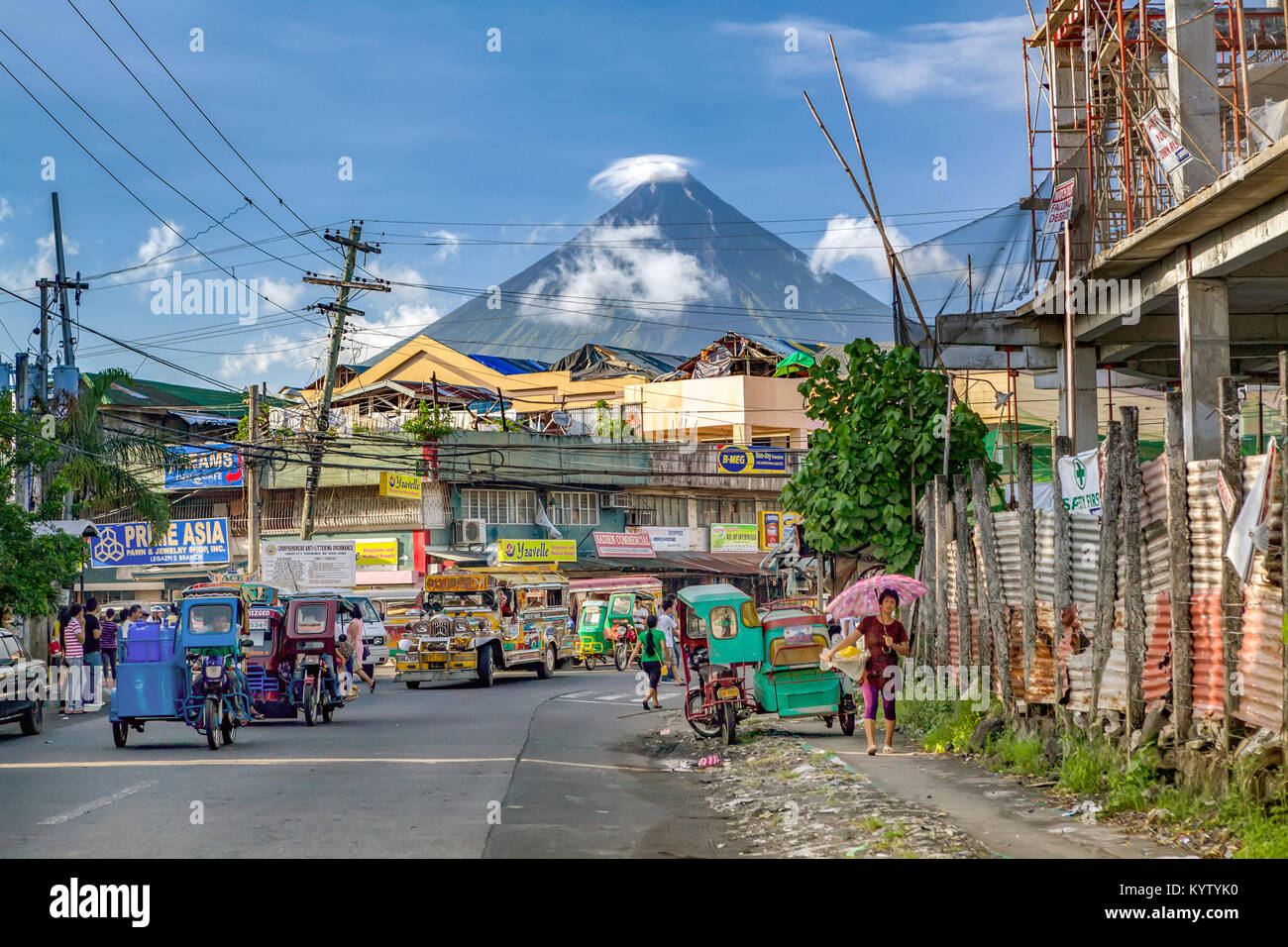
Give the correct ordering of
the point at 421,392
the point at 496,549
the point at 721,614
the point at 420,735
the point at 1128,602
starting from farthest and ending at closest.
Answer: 1. the point at 421,392
2. the point at 496,549
3. the point at 420,735
4. the point at 721,614
5. the point at 1128,602

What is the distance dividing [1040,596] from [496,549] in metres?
35.6

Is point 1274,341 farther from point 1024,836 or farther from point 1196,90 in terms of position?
point 1024,836

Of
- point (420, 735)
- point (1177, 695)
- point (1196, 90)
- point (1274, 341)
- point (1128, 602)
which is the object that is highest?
point (1196, 90)

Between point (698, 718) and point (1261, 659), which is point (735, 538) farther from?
point (1261, 659)

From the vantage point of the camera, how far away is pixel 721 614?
53.0 feet

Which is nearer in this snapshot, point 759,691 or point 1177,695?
point 1177,695

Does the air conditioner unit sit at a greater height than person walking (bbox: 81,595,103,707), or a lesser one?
greater

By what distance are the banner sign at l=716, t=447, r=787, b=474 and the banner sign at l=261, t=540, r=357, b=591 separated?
17.2 metres

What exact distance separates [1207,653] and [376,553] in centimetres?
4005

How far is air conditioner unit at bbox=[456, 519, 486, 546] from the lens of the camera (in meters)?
47.7

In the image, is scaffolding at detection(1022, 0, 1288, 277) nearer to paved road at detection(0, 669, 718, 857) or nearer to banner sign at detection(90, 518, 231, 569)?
paved road at detection(0, 669, 718, 857)

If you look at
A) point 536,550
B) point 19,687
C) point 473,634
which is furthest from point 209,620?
point 536,550

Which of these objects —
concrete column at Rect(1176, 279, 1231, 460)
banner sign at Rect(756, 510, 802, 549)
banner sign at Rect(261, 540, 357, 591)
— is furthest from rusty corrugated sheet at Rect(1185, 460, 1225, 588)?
banner sign at Rect(756, 510, 802, 549)
